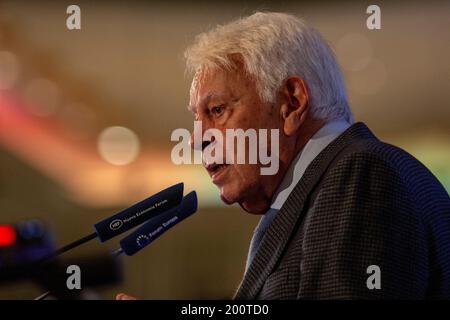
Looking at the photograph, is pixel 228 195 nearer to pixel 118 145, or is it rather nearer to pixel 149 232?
pixel 149 232

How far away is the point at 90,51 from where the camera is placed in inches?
64.7

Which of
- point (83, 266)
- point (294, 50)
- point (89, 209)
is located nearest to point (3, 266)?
A: point (83, 266)

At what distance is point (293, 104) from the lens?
1.29 meters

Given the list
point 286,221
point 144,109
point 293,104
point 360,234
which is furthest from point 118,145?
point 360,234

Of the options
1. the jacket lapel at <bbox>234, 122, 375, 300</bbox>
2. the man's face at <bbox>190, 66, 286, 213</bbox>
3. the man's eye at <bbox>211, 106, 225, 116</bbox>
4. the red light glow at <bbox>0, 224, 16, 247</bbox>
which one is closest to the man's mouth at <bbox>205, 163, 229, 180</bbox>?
the man's face at <bbox>190, 66, 286, 213</bbox>

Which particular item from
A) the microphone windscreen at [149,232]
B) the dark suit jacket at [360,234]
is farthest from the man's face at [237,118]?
the dark suit jacket at [360,234]

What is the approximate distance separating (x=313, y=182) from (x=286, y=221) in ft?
0.27

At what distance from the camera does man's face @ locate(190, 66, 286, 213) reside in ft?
4.27

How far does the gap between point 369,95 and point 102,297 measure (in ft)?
2.67

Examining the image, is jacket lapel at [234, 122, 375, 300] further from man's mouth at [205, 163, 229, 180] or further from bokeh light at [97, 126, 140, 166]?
bokeh light at [97, 126, 140, 166]

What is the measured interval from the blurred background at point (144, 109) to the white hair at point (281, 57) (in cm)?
22

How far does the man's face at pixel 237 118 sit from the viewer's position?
130 centimetres

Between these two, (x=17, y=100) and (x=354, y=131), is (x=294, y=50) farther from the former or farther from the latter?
(x=17, y=100)

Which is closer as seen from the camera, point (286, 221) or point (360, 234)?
point (360, 234)
